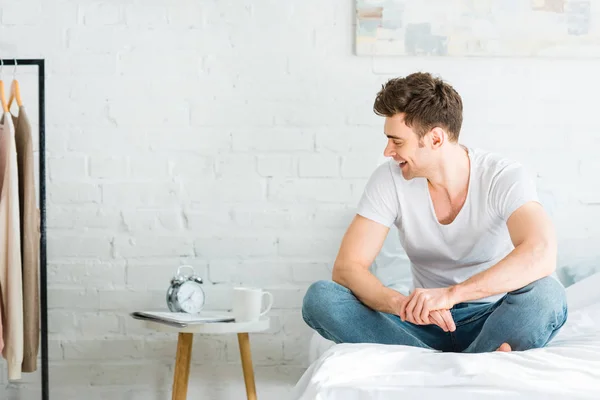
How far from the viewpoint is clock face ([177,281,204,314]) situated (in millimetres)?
2643

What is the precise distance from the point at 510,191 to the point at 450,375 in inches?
Result: 31.5

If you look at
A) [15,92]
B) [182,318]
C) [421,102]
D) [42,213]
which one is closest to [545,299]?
[421,102]

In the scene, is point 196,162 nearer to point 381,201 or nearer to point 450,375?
point 381,201

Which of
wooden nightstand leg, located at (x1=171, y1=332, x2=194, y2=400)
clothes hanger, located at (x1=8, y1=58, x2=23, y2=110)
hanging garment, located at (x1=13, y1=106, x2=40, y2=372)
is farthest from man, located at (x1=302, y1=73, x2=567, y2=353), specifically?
clothes hanger, located at (x1=8, y1=58, x2=23, y2=110)

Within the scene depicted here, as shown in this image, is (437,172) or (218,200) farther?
(218,200)

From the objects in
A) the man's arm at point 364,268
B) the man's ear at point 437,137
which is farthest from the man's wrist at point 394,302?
the man's ear at point 437,137

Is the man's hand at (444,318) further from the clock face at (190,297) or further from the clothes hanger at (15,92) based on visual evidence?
the clothes hanger at (15,92)

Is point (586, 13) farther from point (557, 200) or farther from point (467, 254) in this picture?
point (467, 254)

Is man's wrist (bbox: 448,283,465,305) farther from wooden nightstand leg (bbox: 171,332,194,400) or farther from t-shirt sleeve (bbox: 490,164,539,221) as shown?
wooden nightstand leg (bbox: 171,332,194,400)

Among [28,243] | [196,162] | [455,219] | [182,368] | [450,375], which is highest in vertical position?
[196,162]

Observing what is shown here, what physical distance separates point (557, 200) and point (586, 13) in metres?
0.70

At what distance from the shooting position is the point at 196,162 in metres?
2.96

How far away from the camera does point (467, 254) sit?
7.21ft

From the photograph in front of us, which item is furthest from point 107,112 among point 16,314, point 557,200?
point 557,200
